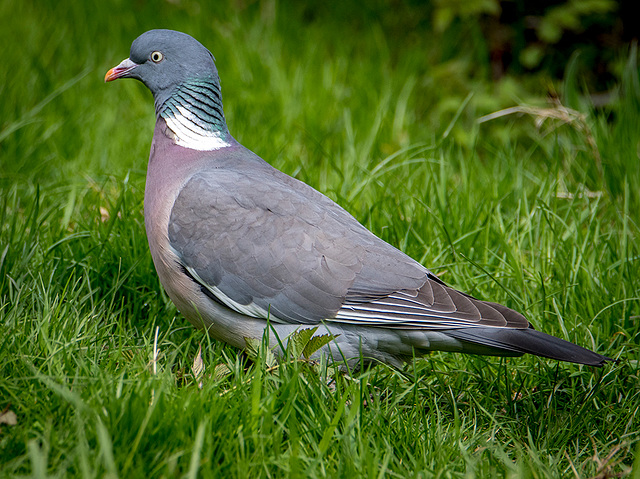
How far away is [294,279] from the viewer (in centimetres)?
272

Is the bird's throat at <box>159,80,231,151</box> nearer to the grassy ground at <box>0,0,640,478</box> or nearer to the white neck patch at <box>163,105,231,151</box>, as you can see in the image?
the white neck patch at <box>163,105,231,151</box>

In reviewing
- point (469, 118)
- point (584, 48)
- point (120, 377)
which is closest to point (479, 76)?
point (469, 118)

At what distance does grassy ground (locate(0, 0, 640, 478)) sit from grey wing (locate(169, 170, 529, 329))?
10.1 inches

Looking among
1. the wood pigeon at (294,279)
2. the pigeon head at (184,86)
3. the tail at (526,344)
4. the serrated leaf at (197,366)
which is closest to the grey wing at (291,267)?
the wood pigeon at (294,279)

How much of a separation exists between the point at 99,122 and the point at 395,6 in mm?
2838

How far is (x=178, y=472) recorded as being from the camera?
2004 mm

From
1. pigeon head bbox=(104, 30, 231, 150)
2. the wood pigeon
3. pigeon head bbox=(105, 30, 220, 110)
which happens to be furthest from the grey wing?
pigeon head bbox=(105, 30, 220, 110)

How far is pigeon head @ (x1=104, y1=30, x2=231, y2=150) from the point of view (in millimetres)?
3039

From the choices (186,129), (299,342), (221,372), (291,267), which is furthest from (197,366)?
(186,129)

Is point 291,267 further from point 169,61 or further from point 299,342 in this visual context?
point 169,61

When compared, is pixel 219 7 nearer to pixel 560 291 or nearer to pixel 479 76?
pixel 479 76

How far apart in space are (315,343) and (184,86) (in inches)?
52.4

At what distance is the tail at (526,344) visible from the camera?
2379 millimetres

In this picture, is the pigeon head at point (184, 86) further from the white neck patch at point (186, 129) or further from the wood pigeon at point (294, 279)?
the wood pigeon at point (294, 279)
